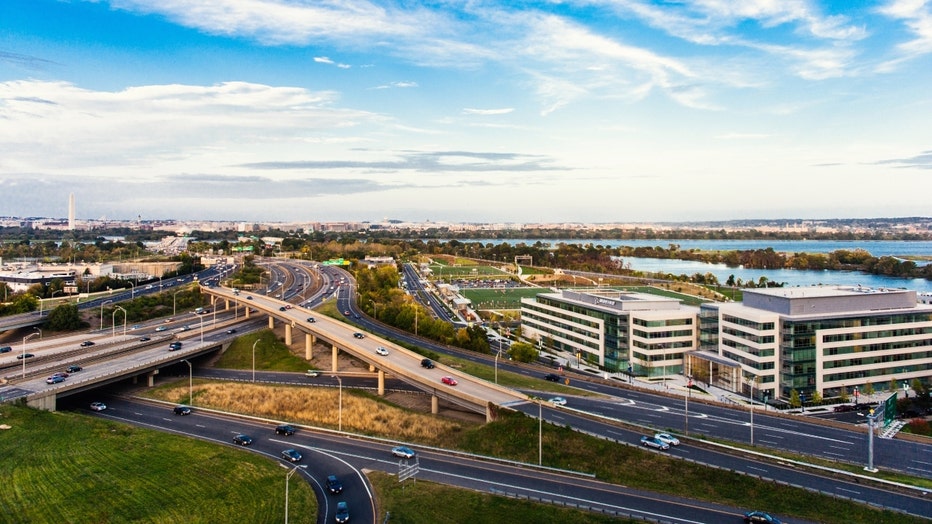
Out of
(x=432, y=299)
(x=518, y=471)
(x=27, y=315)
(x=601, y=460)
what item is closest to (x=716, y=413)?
(x=601, y=460)

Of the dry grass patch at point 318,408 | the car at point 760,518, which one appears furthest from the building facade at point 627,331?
the car at point 760,518

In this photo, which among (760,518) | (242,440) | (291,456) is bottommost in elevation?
(242,440)

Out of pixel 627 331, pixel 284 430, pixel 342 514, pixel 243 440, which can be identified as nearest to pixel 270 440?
pixel 284 430

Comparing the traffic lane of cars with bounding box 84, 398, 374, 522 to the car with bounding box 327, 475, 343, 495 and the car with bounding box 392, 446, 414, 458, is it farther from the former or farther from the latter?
the car with bounding box 392, 446, 414, 458

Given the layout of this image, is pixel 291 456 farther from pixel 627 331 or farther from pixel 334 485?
pixel 627 331

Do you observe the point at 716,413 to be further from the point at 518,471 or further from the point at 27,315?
the point at 27,315

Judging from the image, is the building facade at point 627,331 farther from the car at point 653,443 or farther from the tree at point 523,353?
the car at point 653,443
